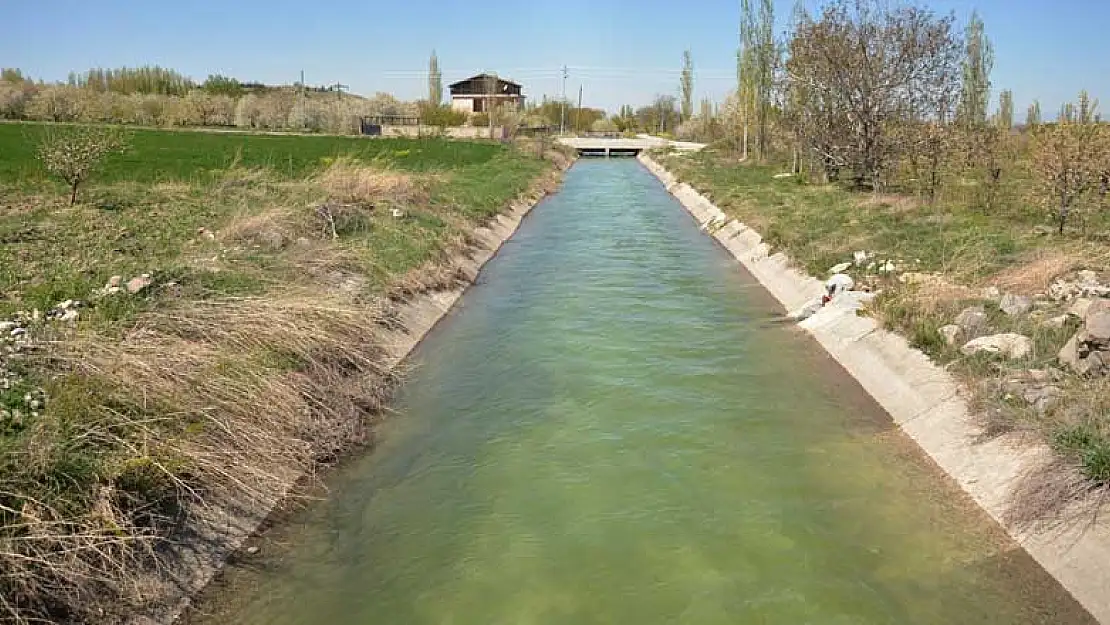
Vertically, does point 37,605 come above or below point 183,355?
below

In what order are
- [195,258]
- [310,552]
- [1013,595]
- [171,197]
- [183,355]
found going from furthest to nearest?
[171,197] → [195,258] → [183,355] → [310,552] → [1013,595]

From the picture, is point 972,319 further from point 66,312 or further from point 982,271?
point 66,312

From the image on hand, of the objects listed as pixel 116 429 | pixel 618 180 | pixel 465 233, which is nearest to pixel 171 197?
pixel 465 233

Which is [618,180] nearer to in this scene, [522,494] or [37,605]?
[522,494]

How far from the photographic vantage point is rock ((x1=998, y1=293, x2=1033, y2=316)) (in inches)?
405

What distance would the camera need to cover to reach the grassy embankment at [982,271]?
22.8 feet

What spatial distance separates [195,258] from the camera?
11.7 metres

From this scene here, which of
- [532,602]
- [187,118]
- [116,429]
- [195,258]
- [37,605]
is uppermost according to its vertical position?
[187,118]

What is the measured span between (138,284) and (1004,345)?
31.5 ft

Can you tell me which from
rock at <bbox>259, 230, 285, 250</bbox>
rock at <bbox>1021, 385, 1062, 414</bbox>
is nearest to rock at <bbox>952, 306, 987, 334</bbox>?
rock at <bbox>1021, 385, 1062, 414</bbox>

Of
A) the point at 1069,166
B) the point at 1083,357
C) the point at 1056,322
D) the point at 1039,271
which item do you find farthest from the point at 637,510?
the point at 1069,166

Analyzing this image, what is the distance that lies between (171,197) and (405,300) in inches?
338

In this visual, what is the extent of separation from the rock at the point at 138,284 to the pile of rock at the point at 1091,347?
31.9ft

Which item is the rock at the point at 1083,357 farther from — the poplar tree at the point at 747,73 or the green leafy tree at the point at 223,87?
the green leafy tree at the point at 223,87
